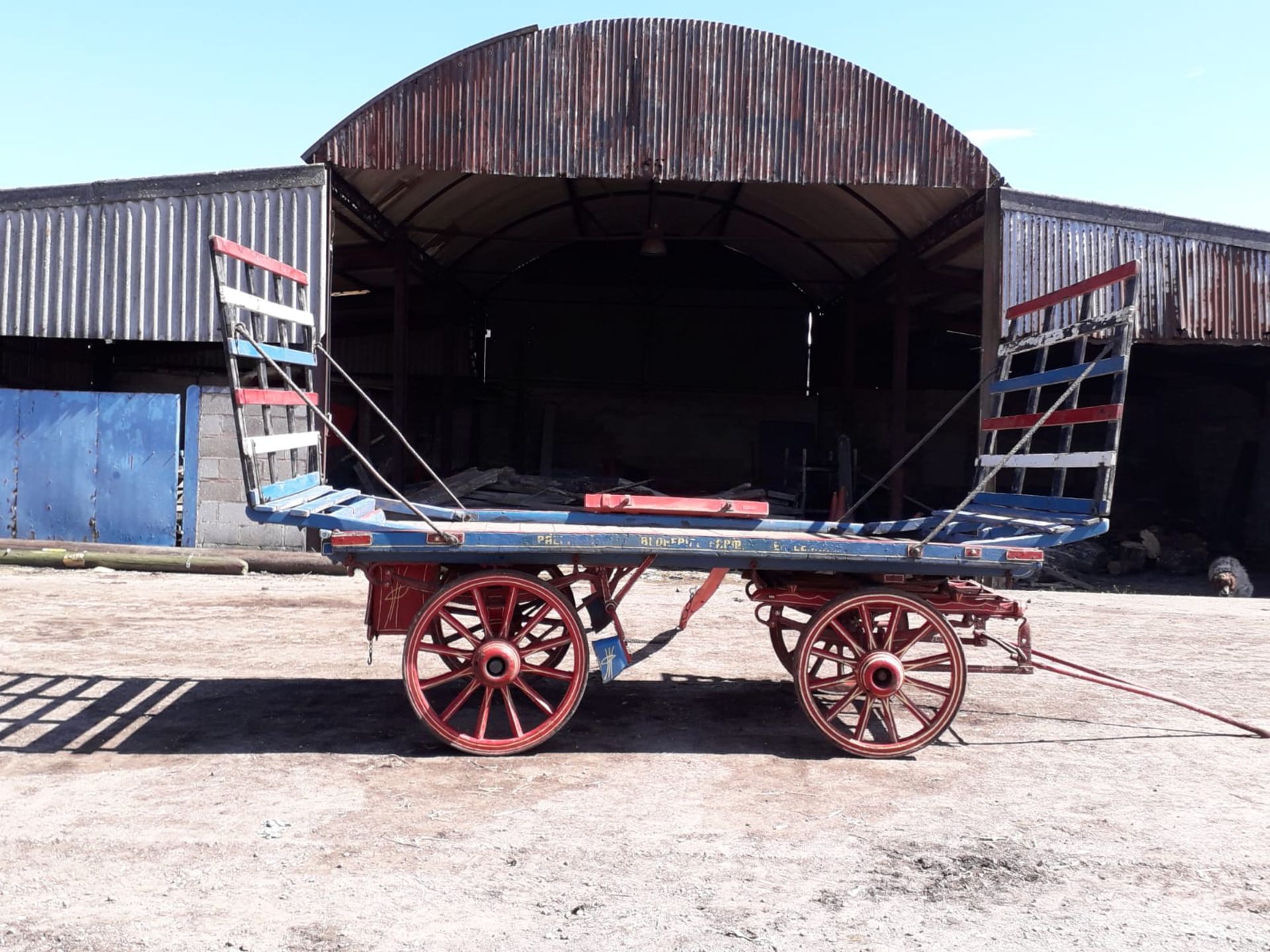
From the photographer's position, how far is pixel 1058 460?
18.3 ft

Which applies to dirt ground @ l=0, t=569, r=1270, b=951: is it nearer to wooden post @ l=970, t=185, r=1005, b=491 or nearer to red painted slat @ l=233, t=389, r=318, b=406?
red painted slat @ l=233, t=389, r=318, b=406

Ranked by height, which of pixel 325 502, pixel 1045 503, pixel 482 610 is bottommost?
pixel 482 610

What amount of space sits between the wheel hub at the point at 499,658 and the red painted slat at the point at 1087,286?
11.6ft

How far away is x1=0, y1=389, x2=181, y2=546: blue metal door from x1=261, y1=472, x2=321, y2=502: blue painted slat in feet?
24.3

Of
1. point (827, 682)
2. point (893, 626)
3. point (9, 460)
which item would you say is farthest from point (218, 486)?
point (893, 626)

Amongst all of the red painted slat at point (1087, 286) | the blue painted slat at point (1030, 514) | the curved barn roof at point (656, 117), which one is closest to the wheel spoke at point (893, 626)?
the blue painted slat at point (1030, 514)

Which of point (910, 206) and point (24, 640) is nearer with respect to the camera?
point (24, 640)

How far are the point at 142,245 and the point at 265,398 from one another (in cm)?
856

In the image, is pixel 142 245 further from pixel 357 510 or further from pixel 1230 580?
pixel 1230 580

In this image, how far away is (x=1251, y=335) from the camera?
41.7 feet

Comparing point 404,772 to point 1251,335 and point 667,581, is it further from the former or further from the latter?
point 1251,335

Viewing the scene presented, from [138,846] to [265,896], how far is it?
2.55 ft

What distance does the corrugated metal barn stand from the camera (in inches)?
481

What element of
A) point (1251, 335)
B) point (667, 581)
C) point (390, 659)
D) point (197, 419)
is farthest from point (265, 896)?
point (1251, 335)
